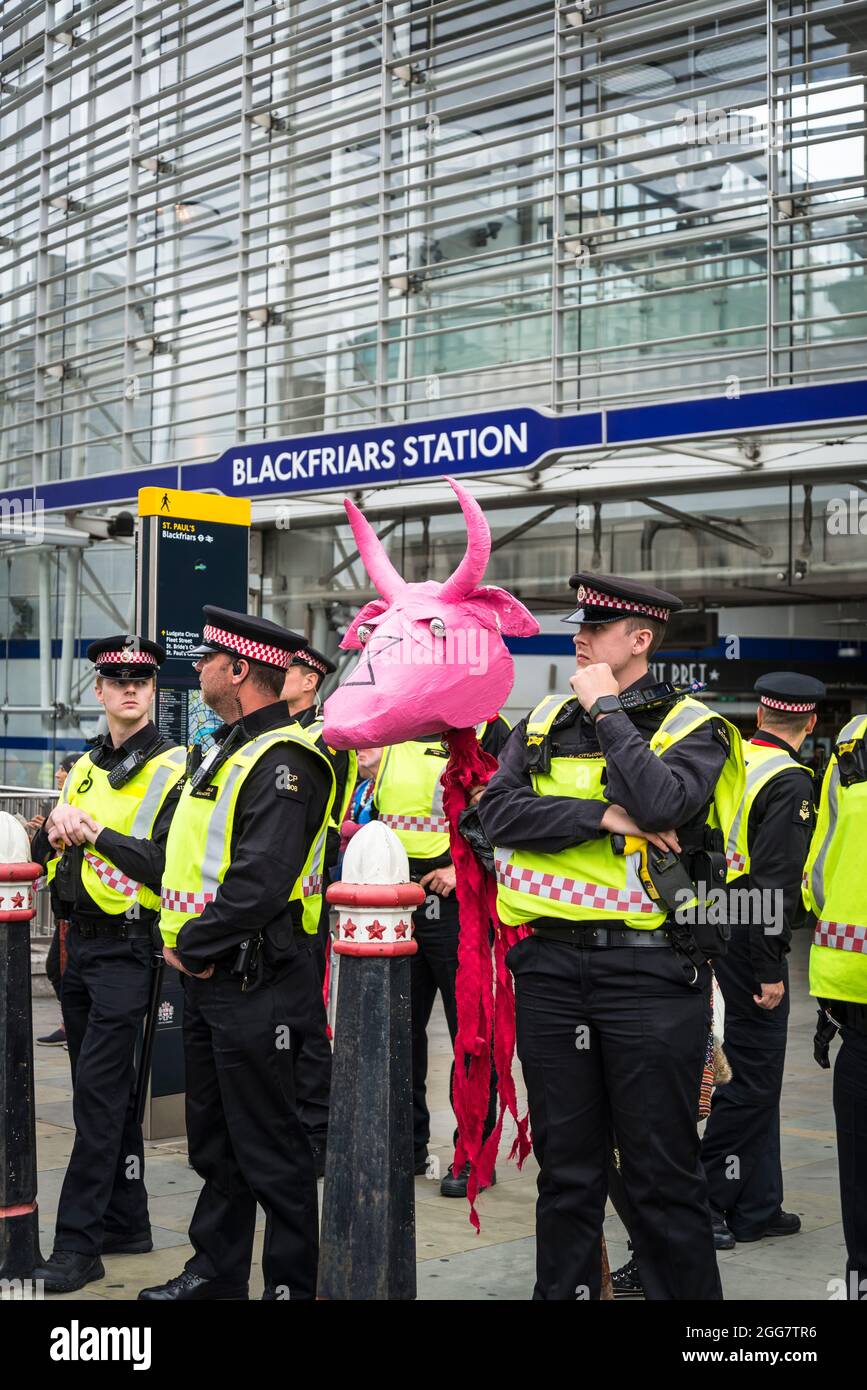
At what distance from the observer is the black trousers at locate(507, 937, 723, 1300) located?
3.89 m

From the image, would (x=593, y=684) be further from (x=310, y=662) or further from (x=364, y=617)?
(x=310, y=662)

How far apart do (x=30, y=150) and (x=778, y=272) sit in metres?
12.4

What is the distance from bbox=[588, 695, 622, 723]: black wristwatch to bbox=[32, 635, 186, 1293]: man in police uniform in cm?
219

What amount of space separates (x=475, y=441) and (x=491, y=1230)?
7490mm

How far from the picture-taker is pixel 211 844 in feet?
15.2

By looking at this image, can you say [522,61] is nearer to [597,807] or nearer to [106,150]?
[106,150]

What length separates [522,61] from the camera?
1374 centimetres

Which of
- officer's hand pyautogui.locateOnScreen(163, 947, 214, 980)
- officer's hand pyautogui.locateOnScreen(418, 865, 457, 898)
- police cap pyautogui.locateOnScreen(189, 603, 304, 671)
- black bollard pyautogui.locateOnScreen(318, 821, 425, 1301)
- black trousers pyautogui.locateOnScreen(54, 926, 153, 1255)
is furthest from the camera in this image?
officer's hand pyautogui.locateOnScreen(418, 865, 457, 898)

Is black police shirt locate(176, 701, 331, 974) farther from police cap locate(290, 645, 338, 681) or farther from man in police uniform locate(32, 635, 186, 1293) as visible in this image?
police cap locate(290, 645, 338, 681)

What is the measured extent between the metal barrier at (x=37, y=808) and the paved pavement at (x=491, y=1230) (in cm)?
319

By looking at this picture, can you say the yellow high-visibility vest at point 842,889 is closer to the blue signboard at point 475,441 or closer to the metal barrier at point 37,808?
the blue signboard at point 475,441

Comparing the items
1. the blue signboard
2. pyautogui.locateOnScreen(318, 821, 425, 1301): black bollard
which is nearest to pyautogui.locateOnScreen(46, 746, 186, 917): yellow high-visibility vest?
pyautogui.locateOnScreen(318, 821, 425, 1301): black bollard
